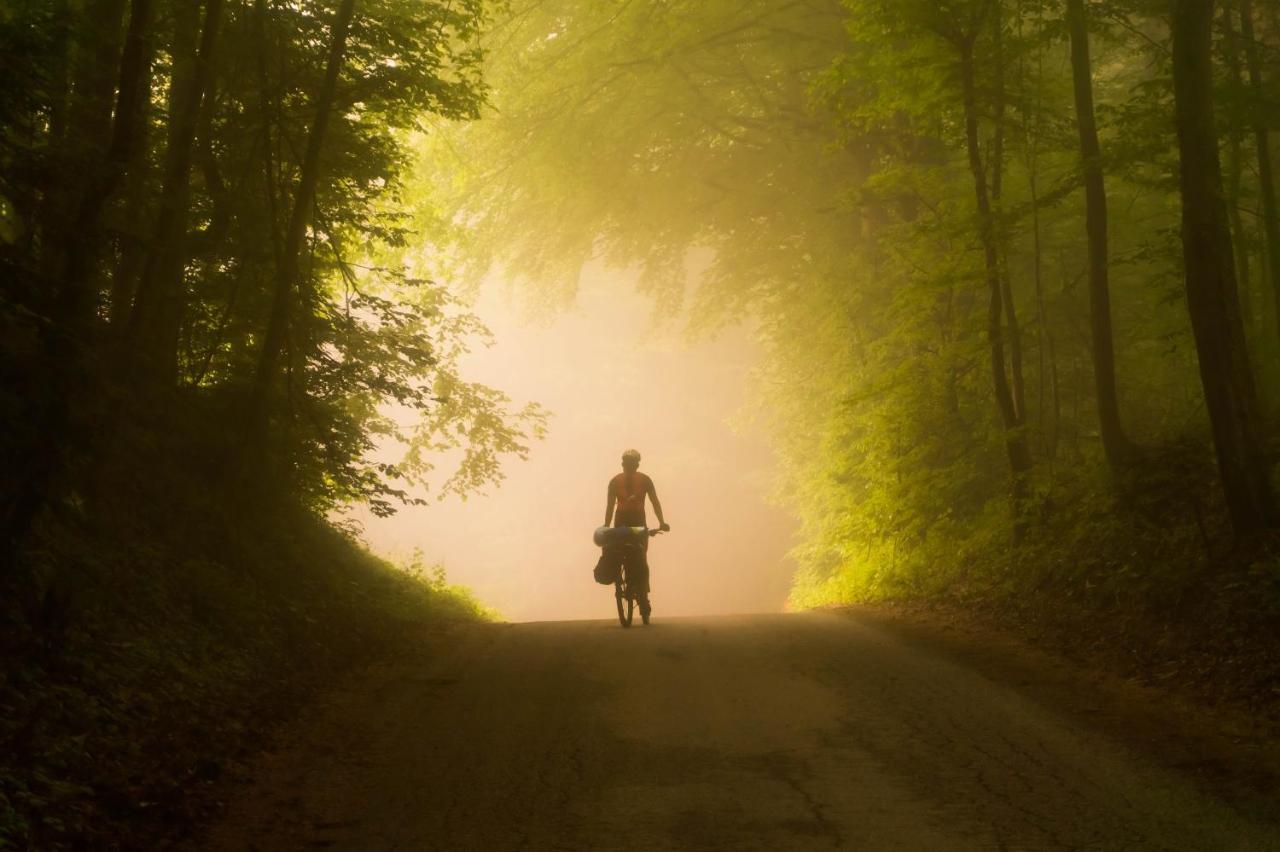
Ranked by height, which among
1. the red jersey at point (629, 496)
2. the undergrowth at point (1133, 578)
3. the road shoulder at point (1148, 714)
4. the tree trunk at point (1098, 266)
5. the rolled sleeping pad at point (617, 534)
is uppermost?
the tree trunk at point (1098, 266)

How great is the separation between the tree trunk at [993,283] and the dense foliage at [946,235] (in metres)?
0.05

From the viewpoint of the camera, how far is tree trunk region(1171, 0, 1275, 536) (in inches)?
358

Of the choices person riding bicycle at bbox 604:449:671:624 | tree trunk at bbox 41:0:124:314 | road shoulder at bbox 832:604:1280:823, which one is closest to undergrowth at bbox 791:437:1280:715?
road shoulder at bbox 832:604:1280:823

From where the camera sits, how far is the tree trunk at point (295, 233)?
34.8ft

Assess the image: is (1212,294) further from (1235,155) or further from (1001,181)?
(1001,181)

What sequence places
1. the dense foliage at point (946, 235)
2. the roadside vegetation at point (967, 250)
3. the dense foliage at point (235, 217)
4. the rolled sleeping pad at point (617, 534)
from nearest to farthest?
the dense foliage at point (235, 217) → the roadside vegetation at point (967, 250) → the dense foliage at point (946, 235) → the rolled sleeping pad at point (617, 534)

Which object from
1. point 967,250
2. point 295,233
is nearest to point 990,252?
point 967,250

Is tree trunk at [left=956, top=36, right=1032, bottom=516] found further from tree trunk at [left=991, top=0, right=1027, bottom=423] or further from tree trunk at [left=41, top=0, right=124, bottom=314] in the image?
tree trunk at [left=41, top=0, right=124, bottom=314]

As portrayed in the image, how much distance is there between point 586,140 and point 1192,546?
16.4 meters

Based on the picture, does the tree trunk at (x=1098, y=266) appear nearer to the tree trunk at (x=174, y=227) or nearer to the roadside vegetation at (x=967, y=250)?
the roadside vegetation at (x=967, y=250)

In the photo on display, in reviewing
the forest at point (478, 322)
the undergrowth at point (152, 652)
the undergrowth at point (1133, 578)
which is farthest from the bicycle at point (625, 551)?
the undergrowth at point (1133, 578)

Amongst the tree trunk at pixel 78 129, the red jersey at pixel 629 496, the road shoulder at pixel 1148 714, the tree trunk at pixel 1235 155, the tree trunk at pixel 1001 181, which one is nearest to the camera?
the road shoulder at pixel 1148 714

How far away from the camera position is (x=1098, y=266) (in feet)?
39.1

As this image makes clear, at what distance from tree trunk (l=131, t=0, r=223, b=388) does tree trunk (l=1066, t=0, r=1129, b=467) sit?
30.3 feet
